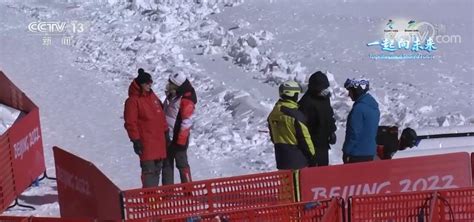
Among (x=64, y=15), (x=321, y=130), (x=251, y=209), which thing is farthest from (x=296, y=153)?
(x=64, y=15)

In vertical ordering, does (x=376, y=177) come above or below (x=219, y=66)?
below

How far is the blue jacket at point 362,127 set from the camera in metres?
9.41

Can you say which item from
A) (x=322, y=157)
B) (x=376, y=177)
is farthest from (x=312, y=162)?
(x=376, y=177)

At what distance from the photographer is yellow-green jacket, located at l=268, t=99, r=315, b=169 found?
9.20 metres

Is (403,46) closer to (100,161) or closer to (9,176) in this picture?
(100,161)

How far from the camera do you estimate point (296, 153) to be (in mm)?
9352

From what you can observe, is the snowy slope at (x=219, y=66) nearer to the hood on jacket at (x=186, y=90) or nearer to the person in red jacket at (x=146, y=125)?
the person in red jacket at (x=146, y=125)

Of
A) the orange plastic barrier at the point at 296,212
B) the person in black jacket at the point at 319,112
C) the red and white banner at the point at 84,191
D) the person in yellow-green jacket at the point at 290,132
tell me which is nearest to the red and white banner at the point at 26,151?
the red and white banner at the point at 84,191

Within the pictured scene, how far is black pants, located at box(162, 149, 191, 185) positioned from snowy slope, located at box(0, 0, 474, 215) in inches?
49.0

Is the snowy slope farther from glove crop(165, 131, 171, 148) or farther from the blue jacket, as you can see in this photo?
the blue jacket

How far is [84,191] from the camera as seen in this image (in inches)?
349

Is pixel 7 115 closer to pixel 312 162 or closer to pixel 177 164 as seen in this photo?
pixel 177 164

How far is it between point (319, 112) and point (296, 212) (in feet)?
5.62

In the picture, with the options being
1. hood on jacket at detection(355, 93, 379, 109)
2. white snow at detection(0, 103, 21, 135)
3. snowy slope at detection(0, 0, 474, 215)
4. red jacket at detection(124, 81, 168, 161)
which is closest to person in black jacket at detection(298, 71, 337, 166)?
hood on jacket at detection(355, 93, 379, 109)
